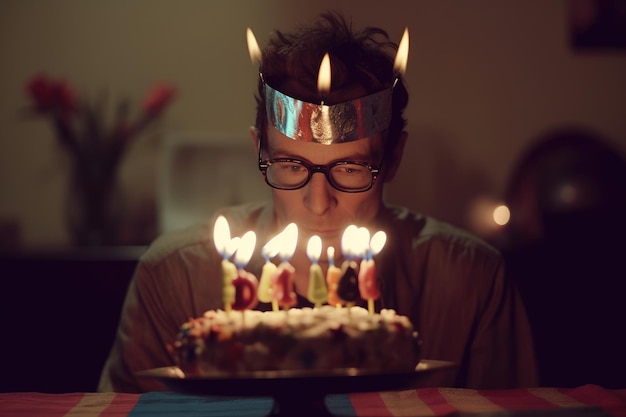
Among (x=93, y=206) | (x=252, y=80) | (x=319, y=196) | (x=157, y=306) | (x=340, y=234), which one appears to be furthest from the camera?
(x=252, y=80)

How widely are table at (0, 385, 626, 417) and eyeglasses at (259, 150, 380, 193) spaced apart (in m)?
0.44

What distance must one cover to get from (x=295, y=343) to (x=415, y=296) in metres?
0.98

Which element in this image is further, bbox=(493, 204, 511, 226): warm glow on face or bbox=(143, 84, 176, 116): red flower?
bbox=(493, 204, 511, 226): warm glow on face

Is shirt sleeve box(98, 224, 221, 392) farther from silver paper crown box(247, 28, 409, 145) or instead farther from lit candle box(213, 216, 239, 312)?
lit candle box(213, 216, 239, 312)

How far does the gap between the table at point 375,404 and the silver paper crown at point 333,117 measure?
513mm

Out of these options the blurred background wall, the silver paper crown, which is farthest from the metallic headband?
the blurred background wall

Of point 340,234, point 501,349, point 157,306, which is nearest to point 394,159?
point 340,234

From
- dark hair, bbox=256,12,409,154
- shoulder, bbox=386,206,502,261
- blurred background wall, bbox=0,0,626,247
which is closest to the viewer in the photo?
dark hair, bbox=256,12,409,154

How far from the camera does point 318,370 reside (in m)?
1.03

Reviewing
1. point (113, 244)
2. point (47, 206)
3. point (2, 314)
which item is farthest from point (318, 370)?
point (47, 206)

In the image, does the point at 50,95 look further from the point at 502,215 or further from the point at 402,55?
the point at 402,55

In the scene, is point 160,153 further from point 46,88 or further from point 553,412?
point 553,412

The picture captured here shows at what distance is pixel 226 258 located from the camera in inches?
45.0

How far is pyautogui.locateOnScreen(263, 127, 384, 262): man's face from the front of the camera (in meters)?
1.56
